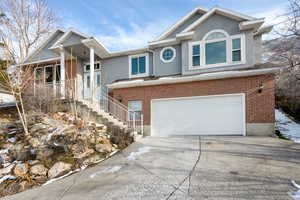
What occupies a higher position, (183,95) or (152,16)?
(152,16)

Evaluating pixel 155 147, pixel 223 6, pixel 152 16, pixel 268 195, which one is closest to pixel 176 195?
pixel 268 195

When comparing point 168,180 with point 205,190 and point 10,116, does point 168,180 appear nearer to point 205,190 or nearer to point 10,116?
point 205,190

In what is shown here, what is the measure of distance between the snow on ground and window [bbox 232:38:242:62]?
171 inches

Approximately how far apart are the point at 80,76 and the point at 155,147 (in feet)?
28.1

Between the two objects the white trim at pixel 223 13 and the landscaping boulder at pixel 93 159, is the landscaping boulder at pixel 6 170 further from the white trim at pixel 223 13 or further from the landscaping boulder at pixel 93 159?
the white trim at pixel 223 13

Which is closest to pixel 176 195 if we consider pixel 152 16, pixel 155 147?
pixel 155 147

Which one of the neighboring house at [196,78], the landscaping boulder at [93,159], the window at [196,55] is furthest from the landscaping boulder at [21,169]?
the window at [196,55]

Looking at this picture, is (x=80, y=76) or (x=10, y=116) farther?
(x=80, y=76)

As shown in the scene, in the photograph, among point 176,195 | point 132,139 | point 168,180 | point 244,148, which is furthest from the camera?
point 132,139

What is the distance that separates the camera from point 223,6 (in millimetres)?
9789

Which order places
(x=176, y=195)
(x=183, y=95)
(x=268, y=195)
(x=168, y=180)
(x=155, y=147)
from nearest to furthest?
(x=268, y=195), (x=176, y=195), (x=168, y=180), (x=155, y=147), (x=183, y=95)

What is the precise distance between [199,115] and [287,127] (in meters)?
4.94

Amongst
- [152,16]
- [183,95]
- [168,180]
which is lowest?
[168,180]

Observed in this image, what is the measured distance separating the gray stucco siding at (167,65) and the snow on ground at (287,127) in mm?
6395
